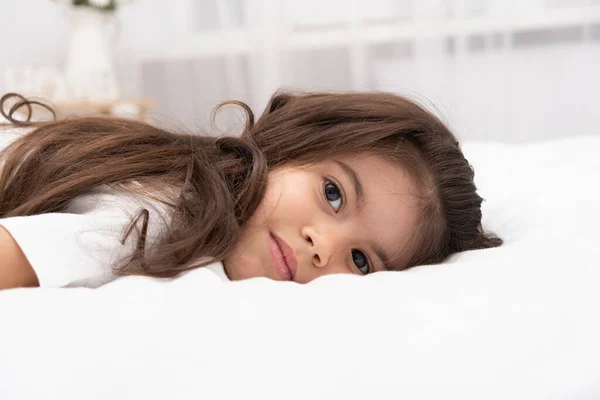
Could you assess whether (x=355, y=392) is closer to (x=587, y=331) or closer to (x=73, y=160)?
(x=587, y=331)

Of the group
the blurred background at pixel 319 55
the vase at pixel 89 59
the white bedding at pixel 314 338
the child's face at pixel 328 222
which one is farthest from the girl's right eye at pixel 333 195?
the vase at pixel 89 59

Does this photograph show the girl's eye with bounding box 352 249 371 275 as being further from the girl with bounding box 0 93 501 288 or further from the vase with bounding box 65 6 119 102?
the vase with bounding box 65 6 119 102

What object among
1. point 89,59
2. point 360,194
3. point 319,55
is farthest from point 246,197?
point 319,55

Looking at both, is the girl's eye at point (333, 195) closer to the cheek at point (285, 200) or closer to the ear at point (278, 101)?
the cheek at point (285, 200)

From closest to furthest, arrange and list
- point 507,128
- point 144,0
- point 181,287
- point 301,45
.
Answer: point 181,287 → point 507,128 → point 301,45 → point 144,0

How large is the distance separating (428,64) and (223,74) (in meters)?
0.81

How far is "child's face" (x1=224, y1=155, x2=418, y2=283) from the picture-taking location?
0.92 meters

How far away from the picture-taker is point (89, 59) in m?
2.37

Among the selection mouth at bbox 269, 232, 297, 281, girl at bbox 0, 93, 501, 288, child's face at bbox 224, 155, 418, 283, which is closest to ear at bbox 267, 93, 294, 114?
girl at bbox 0, 93, 501, 288

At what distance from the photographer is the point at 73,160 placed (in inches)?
38.5

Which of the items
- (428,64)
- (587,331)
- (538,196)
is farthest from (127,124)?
A: (428,64)

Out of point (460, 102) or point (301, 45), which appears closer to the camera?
point (460, 102)

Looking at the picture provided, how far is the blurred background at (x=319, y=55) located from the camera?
232cm

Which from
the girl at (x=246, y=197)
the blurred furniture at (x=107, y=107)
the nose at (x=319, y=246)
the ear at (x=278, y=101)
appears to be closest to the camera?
the girl at (x=246, y=197)
